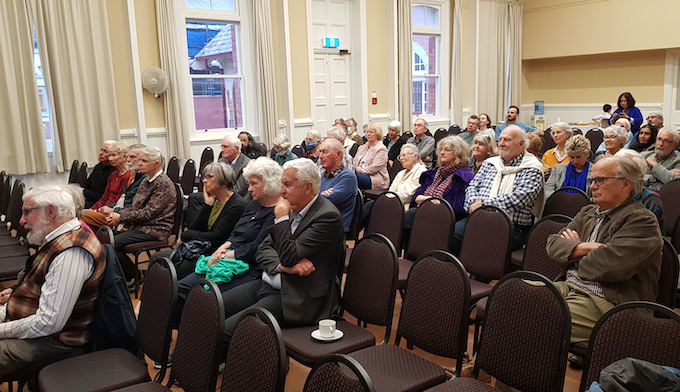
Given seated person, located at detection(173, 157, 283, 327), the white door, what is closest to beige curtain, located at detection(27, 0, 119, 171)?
the white door

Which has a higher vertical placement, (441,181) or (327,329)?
(441,181)

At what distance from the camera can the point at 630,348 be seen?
5.45ft

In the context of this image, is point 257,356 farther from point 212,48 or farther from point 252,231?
point 212,48

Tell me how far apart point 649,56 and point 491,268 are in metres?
11.3

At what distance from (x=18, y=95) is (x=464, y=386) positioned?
7.09 meters

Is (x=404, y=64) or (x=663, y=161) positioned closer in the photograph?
(x=663, y=161)

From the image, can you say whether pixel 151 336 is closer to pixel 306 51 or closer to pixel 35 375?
pixel 35 375

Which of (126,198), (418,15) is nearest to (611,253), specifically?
(126,198)

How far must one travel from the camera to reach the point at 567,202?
11.6 ft

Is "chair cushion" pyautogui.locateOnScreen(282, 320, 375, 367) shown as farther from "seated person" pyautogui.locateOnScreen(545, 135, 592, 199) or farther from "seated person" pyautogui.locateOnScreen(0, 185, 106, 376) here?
"seated person" pyautogui.locateOnScreen(545, 135, 592, 199)

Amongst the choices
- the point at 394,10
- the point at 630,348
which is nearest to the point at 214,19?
the point at 394,10

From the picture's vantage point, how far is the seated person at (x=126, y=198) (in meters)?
4.45

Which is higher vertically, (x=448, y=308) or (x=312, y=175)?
(x=312, y=175)

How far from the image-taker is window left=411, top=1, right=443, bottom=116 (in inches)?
448
